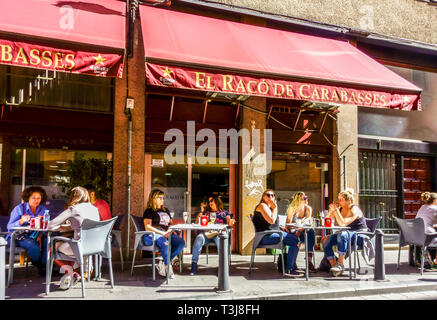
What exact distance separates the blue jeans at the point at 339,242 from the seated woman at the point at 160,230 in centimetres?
253

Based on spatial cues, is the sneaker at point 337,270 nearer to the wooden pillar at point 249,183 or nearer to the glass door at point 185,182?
the wooden pillar at point 249,183

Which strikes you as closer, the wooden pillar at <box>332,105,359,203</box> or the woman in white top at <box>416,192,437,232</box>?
the woman in white top at <box>416,192,437,232</box>

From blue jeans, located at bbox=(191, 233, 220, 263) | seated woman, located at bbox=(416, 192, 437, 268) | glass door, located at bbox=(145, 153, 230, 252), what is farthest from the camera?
glass door, located at bbox=(145, 153, 230, 252)

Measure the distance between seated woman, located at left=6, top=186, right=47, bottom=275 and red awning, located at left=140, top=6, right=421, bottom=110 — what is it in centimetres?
A: 269

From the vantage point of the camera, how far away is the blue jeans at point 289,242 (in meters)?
6.74

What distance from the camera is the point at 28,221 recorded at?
6.27 m

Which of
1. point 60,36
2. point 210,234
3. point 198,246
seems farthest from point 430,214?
point 60,36

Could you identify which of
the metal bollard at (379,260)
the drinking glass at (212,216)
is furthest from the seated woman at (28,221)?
the metal bollard at (379,260)

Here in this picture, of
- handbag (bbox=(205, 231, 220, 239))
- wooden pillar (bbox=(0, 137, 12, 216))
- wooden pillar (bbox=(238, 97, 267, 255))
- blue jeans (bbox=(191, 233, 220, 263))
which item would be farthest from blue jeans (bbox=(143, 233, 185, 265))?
wooden pillar (bbox=(0, 137, 12, 216))

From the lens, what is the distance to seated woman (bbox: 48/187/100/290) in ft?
18.0

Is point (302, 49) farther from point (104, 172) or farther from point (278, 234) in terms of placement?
point (104, 172)

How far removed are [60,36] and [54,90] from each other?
2355 millimetres

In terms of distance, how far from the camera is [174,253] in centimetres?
651

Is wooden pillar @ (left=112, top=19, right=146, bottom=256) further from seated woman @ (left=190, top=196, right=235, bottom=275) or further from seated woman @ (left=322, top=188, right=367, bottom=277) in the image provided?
seated woman @ (left=322, top=188, right=367, bottom=277)
